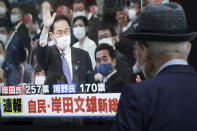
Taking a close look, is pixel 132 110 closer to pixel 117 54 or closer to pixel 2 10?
pixel 117 54

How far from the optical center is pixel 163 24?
5.19ft

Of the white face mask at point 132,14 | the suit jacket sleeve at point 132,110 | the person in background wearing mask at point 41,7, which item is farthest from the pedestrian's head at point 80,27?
the suit jacket sleeve at point 132,110

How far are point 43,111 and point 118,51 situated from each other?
120 cm

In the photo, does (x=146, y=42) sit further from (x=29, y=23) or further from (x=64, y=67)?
(x=29, y=23)

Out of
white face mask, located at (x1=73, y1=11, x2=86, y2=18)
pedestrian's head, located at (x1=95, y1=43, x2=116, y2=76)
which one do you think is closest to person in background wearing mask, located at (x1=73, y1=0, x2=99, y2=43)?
white face mask, located at (x1=73, y1=11, x2=86, y2=18)

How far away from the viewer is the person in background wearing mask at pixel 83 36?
13.5 feet

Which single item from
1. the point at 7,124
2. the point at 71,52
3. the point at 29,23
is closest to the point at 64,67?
the point at 71,52

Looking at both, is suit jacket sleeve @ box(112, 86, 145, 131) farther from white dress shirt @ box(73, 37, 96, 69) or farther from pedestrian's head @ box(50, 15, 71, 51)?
pedestrian's head @ box(50, 15, 71, 51)

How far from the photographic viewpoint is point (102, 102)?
4074 millimetres

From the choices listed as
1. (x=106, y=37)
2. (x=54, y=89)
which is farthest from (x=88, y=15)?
(x=54, y=89)

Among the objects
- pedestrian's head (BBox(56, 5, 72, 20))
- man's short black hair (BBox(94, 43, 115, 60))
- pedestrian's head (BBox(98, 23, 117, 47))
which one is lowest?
man's short black hair (BBox(94, 43, 115, 60))

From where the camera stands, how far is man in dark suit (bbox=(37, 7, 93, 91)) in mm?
4172

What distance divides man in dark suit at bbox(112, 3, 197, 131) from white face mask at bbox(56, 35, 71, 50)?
2.62 m

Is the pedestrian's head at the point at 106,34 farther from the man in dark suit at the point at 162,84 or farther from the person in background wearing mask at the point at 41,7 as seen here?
the man in dark suit at the point at 162,84
